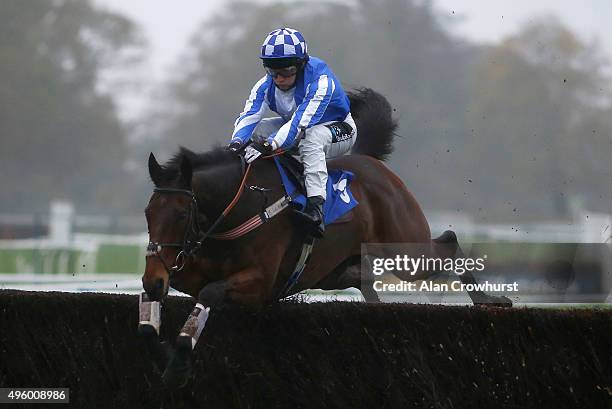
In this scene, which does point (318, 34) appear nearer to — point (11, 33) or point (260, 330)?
point (11, 33)

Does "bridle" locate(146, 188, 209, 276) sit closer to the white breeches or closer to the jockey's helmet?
the white breeches

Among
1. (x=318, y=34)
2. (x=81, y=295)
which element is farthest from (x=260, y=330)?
(x=318, y=34)

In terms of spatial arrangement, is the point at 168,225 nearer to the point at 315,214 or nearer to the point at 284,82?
the point at 315,214

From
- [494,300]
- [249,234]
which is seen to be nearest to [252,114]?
[249,234]

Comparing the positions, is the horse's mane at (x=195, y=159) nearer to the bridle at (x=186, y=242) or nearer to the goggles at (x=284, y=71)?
the bridle at (x=186, y=242)

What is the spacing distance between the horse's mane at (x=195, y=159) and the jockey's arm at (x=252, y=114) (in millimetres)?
233

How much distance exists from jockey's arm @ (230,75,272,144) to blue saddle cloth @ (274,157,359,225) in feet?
0.85

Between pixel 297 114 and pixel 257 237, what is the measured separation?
742 mm

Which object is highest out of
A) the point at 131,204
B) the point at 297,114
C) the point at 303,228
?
the point at 297,114

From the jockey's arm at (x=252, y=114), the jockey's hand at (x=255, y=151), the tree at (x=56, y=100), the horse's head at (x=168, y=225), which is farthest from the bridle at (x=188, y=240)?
the tree at (x=56, y=100)

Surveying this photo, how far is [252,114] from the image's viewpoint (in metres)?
6.10

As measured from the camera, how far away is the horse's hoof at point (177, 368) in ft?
16.5

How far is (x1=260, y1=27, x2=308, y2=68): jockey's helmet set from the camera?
5.75 meters

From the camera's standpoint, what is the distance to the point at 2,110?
112 feet
